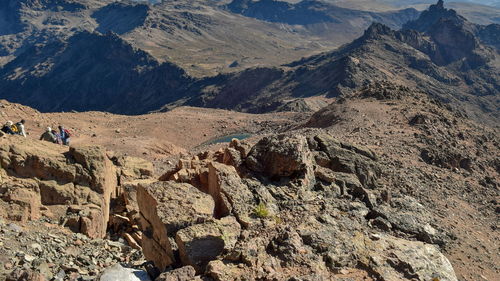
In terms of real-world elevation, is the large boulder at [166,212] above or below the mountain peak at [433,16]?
above

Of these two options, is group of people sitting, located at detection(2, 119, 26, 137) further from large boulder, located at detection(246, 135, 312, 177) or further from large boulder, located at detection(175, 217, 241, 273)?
large boulder, located at detection(175, 217, 241, 273)

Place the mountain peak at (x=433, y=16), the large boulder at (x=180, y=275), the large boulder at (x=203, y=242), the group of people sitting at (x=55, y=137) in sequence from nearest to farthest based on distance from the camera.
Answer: the large boulder at (x=180, y=275), the large boulder at (x=203, y=242), the group of people sitting at (x=55, y=137), the mountain peak at (x=433, y=16)

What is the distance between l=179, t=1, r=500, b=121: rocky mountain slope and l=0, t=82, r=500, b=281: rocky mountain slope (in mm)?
48999

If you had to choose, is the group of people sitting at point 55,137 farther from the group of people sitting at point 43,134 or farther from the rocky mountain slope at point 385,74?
the rocky mountain slope at point 385,74

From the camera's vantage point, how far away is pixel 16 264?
32.2ft

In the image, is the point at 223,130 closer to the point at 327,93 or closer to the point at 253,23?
the point at 327,93

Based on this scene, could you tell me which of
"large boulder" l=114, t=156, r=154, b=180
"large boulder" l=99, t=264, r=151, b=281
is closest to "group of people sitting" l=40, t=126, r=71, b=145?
"large boulder" l=114, t=156, r=154, b=180

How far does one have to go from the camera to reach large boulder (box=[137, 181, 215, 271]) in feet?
30.5

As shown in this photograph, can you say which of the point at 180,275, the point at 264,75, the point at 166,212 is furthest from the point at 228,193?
the point at 264,75

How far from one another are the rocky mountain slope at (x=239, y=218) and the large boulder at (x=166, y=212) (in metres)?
0.02

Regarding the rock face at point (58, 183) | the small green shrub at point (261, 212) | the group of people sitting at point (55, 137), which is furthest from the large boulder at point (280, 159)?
the group of people sitting at point (55, 137)

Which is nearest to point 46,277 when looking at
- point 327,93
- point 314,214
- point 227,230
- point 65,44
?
point 227,230

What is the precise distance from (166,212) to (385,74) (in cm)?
7581

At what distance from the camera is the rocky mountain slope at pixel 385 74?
7714 centimetres
